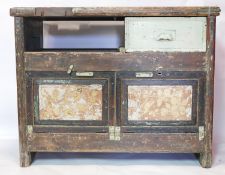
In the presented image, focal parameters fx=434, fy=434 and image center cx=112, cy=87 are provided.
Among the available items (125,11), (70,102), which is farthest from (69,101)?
(125,11)

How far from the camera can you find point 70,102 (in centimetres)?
244

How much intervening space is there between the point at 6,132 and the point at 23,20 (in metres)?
1.12

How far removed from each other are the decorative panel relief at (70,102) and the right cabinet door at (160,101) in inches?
5.1

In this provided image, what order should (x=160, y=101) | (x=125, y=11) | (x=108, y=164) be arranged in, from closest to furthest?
(x=125, y=11) < (x=160, y=101) < (x=108, y=164)

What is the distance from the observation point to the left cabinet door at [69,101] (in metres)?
2.42

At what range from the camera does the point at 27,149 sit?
2.48 meters

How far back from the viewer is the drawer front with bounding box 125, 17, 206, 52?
2352mm

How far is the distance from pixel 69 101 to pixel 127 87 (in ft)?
1.10

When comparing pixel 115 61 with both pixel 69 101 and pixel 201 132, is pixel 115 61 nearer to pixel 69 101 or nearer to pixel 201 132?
pixel 69 101

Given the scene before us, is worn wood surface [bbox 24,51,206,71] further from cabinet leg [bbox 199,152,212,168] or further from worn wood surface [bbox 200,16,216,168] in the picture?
cabinet leg [bbox 199,152,212,168]

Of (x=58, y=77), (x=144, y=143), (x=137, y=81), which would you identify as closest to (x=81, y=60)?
(x=58, y=77)

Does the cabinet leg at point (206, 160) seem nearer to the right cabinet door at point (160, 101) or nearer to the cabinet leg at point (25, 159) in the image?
the right cabinet door at point (160, 101)

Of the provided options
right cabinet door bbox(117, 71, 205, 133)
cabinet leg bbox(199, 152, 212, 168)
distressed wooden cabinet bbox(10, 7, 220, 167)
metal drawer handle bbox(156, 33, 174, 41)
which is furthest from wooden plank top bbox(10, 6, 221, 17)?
cabinet leg bbox(199, 152, 212, 168)
